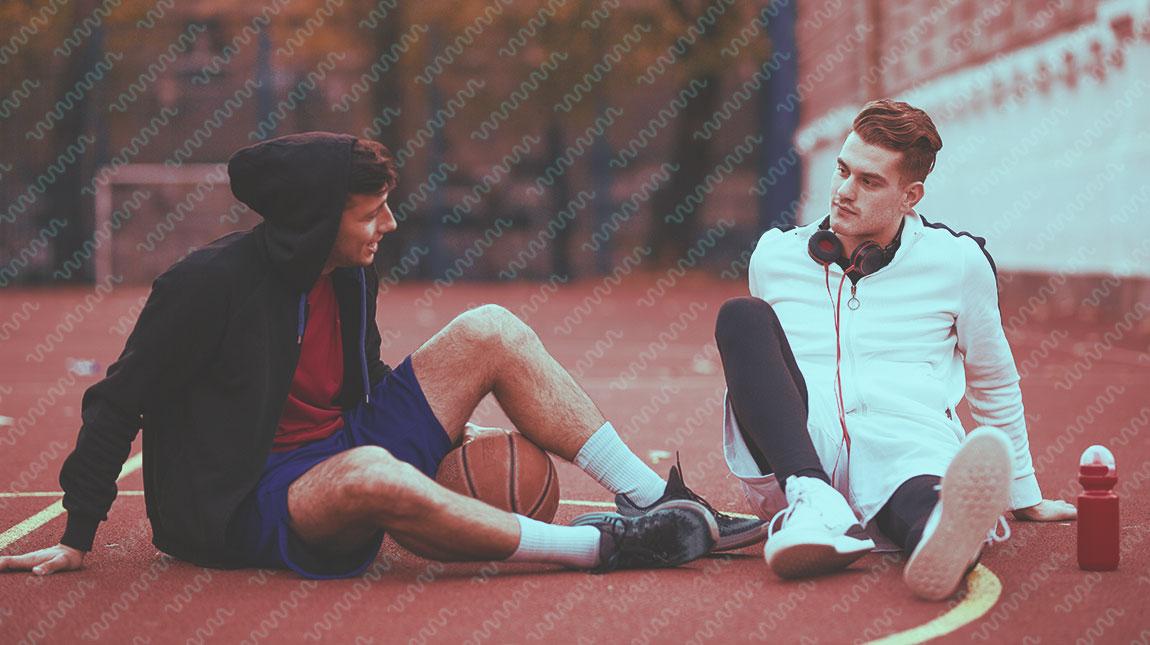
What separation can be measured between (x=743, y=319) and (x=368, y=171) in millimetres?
1128

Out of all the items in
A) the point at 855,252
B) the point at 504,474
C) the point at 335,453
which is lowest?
the point at 504,474

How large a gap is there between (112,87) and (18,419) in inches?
738

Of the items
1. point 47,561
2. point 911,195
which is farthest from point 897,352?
point 47,561

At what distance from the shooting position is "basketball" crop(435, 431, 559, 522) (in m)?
4.58

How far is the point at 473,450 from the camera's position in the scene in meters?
4.64

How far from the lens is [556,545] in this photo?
4273 millimetres

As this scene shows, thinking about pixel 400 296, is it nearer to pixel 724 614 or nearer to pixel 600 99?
pixel 600 99

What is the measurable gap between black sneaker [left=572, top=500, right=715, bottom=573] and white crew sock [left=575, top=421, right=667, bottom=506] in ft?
0.59

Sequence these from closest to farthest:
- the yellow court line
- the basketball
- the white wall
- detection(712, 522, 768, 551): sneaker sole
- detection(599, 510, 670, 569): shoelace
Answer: the yellow court line → detection(599, 510, 670, 569): shoelace → detection(712, 522, 768, 551): sneaker sole → the basketball → the white wall

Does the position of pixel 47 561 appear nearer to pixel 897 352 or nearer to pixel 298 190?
pixel 298 190

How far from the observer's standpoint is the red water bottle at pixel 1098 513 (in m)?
4.25

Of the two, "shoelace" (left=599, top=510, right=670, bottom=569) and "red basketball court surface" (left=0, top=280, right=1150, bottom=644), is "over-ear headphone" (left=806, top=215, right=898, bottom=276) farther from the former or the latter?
"shoelace" (left=599, top=510, right=670, bottom=569)

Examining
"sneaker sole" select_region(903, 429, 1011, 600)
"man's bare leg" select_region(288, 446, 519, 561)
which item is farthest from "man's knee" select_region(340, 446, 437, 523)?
"sneaker sole" select_region(903, 429, 1011, 600)

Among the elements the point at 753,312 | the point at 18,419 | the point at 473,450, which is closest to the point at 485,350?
the point at 473,450
